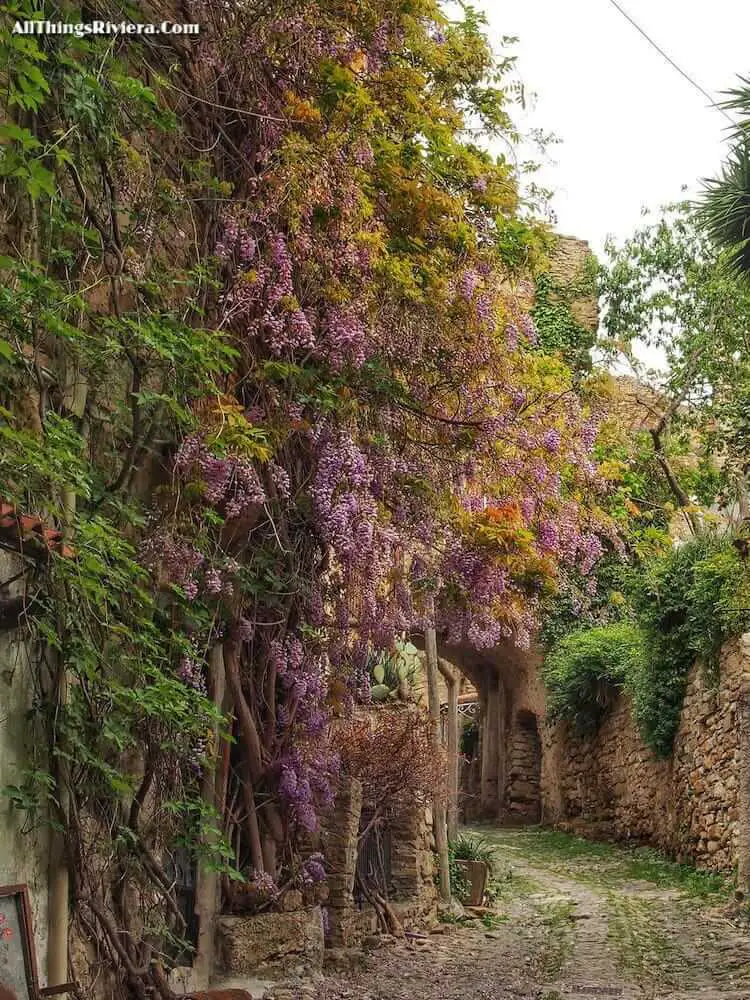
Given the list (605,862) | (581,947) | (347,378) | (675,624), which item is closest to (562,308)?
(675,624)

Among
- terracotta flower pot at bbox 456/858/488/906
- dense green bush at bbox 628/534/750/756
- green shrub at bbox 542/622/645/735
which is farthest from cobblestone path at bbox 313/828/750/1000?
green shrub at bbox 542/622/645/735

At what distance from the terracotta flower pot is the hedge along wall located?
221 cm

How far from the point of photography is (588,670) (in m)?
16.4

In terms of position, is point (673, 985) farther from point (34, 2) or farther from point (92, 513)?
point (34, 2)

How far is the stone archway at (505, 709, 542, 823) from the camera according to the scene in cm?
2061

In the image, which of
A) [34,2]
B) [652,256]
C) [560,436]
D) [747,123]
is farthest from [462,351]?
[652,256]

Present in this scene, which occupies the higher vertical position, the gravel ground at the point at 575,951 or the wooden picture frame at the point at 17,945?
the wooden picture frame at the point at 17,945

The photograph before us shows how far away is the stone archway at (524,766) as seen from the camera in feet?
67.6

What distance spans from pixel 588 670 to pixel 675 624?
2.99 m

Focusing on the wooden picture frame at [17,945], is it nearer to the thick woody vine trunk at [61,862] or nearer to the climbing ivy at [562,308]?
the thick woody vine trunk at [61,862]

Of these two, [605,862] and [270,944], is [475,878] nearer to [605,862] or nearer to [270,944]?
[605,862]

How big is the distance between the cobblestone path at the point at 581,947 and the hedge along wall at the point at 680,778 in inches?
19.1

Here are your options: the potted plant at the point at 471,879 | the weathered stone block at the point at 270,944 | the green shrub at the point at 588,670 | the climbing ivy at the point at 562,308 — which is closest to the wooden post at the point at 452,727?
the potted plant at the point at 471,879

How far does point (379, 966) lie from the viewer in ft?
27.3
